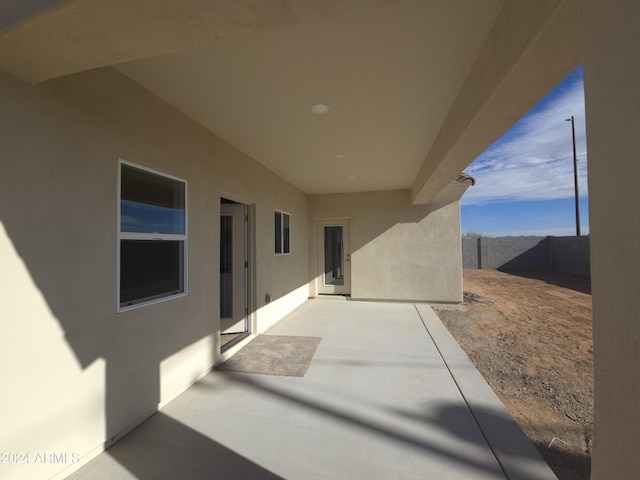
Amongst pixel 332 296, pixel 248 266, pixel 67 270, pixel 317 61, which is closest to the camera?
pixel 67 270

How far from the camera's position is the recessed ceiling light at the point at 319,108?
9.26 ft

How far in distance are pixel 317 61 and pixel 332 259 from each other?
5832 mm

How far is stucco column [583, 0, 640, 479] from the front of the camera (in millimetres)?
759

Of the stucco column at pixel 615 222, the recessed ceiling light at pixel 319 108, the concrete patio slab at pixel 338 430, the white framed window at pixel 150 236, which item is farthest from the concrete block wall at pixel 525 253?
the white framed window at pixel 150 236

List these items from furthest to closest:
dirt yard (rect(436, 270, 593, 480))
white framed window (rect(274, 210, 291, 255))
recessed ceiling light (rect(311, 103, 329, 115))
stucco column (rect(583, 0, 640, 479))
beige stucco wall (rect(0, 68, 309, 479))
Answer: white framed window (rect(274, 210, 291, 255)) → recessed ceiling light (rect(311, 103, 329, 115)) → dirt yard (rect(436, 270, 593, 480)) → beige stucco wall (rect(0, 68, 309, 479)) → stucco column (rect(583, 0, 640, 479))

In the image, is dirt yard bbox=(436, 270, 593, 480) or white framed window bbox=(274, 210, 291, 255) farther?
white framed window bbox=(274, 210, 291, 255)

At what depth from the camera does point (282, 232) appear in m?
5.80

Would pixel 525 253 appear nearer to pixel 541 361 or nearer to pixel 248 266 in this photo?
pixel 541 361

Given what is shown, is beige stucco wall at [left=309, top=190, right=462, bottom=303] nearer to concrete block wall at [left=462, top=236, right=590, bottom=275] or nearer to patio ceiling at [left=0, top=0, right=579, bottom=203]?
patio ceiling at [left=0, top=0, right=579, bottom=203]

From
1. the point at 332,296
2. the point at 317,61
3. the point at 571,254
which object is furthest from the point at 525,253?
the point at 317,61

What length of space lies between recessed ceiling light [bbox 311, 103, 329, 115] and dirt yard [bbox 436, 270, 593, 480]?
129 inches

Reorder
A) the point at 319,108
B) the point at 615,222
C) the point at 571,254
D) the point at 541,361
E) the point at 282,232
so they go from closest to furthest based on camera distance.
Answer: the point at 615,222 → the point at 319,108 → the point at 541,361 → the point at 282,232 → the point at 571,254

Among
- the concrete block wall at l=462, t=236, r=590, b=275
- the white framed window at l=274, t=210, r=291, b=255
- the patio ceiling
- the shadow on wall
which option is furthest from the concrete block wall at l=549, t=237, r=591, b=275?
the shadow on wall

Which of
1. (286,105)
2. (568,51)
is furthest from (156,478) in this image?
(568,51)
